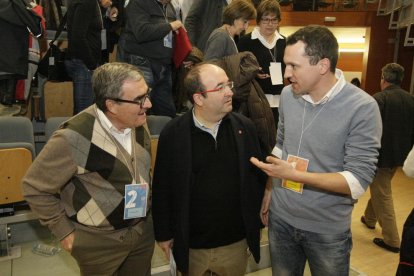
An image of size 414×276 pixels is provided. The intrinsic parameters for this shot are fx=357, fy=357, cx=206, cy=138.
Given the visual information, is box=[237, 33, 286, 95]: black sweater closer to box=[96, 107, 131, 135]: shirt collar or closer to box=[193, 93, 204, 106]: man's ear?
box=[193, 93, 204, 106]: man's ear

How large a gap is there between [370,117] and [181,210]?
2.97 ft

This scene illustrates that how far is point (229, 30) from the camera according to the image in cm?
278

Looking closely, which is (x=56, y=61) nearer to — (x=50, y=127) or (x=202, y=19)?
(x=50, y=127)

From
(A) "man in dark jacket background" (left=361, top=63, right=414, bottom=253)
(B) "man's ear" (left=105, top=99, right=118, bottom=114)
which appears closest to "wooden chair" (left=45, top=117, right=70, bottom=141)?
(B) "man's ear" (left=105, top=99, right=118, bottom=114)

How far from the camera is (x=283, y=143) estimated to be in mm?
1717

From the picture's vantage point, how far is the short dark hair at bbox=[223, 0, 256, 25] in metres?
2.74

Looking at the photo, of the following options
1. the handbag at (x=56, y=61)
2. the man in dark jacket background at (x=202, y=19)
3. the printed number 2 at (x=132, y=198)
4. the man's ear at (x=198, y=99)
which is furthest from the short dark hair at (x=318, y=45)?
the handbag at (x=56, y=61)

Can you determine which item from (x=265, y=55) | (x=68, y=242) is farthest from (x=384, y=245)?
(x=68, y=242)

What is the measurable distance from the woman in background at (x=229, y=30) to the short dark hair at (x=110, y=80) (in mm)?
1195

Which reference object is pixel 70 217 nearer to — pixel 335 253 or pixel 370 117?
pixel 335 253

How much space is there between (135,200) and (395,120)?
3252 mm

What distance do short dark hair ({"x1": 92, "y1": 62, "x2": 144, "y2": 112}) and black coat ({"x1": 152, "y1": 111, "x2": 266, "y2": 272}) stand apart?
30 cm

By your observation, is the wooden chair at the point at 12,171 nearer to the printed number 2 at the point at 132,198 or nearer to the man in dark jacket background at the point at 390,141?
the printed number 2 at the point at 132,198

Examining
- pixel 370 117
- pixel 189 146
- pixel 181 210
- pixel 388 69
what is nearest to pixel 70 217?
pixel 181 210
